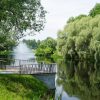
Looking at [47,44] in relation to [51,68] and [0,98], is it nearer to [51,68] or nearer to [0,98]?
[51,68]

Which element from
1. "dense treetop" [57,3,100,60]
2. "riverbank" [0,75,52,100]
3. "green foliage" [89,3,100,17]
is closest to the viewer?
"riverbank" [0,75,52,100]

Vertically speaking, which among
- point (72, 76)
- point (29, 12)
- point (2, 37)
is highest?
point (29, 12)

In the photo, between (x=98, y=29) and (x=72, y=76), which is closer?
(x=72, y=76)

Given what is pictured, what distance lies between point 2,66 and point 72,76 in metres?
21.9

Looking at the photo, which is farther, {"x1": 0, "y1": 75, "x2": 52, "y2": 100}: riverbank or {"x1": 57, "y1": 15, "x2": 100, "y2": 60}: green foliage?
{"x1": 57, "y1": 15, "x2": 100, "y2": 60}: green foliage

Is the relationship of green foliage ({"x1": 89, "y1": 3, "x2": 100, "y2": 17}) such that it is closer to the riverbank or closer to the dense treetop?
the dense treetop

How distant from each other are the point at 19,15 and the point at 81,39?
41.6 meters

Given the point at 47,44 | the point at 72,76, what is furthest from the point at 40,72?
the point at 47,44

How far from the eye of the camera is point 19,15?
26719 mm

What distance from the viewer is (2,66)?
1284 inches

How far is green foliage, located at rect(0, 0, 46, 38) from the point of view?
85.1 feet

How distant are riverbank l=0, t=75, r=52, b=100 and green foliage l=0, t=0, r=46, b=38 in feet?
13.7

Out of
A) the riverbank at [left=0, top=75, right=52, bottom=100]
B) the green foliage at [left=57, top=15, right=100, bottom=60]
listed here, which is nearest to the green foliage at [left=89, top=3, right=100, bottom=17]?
the green foliage at [left=57, top=15, right=100, bottom=60]

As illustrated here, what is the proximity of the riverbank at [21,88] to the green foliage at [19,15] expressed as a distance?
4.16 meters
